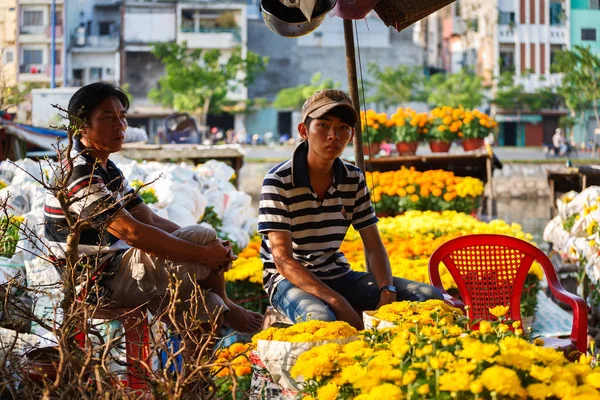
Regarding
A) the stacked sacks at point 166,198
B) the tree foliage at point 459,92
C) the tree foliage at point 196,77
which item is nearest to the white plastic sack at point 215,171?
the stacked sacks at point 166,198

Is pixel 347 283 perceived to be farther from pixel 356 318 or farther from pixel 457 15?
pixel 457 15

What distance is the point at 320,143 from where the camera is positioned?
11.9 feet

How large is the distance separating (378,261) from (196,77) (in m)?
38.4

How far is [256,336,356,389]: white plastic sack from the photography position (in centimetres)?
249

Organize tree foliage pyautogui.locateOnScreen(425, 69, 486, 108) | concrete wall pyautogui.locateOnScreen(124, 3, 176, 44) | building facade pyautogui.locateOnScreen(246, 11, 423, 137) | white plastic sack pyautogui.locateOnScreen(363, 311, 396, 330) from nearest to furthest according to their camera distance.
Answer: white plastic sack pyautogui.locateOnScreen(363, 311, 396, 330), tree foliage pyautogui.locateOnScreen(425, 69, 486, 108), concrete wall pyautogui.locateOnScreen(124, 3, 176, 44), building facade pyautogui.locateOnScreen(246, 11, 423, 137)

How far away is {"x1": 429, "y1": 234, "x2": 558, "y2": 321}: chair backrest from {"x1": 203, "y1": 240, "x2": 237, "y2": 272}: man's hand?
2.80 ft

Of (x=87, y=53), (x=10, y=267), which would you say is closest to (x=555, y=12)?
(x=87, y=53)

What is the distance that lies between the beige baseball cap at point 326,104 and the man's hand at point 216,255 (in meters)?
0.59

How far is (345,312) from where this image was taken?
345 cm

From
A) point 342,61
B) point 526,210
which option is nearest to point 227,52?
point 342,61

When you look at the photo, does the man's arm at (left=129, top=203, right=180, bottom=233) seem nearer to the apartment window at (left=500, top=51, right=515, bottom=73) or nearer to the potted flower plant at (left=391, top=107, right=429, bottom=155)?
the potted flower plant at (left=391, top=107, right=429, bottom=155)

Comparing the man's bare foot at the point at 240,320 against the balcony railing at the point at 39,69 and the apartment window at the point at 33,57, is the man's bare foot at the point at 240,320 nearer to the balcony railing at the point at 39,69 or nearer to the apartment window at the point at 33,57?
the balcony railing at the point at 39,69

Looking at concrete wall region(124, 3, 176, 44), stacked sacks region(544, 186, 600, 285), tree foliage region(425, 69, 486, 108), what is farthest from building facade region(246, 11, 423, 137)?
stacked sacks region(544, 186, 600, 285)

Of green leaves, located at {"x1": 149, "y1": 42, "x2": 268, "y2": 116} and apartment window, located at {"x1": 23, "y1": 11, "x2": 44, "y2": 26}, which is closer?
green leaves, located at {"x1": 149, "y1": 42, "x2": 268, "y2": 116}
